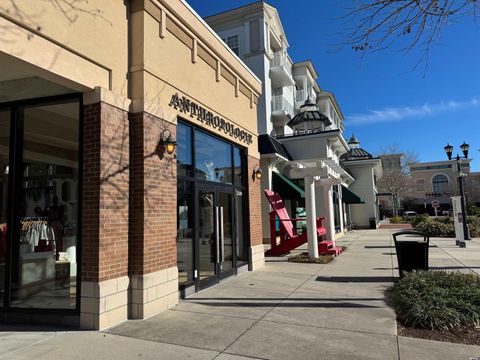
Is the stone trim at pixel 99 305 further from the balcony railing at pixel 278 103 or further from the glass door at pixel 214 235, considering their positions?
the balcony railing at pixel 278 103

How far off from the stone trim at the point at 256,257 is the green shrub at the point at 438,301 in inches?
165

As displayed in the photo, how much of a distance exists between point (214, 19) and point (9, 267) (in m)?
21.5

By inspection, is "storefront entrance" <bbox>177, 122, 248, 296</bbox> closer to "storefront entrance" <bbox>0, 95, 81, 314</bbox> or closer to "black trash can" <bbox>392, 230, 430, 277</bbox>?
"storefront entrance" <bbox>0, 95, 81, 314</bbox>

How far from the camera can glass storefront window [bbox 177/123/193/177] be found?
7520 millimetres

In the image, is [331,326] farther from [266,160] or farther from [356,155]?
[356,155]

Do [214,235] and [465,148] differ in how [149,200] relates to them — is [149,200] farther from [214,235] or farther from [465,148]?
[465,148]

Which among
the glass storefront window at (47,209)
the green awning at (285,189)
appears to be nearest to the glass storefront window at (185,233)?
the glass storefront window at (47,209)

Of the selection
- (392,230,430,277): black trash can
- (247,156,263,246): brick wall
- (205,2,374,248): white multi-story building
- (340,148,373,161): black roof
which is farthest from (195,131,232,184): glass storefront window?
(340,148,373,161): black roof

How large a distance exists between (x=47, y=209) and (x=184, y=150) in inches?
108

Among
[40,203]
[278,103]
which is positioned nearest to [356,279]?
[40,203]

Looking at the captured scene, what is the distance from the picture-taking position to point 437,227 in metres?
21.6

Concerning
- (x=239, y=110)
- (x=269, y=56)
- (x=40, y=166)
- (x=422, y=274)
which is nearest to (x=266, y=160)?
(x=239, y=110)

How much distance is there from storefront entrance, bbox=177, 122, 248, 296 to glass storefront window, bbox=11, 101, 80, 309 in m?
2.04

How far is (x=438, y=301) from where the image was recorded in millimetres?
5848
